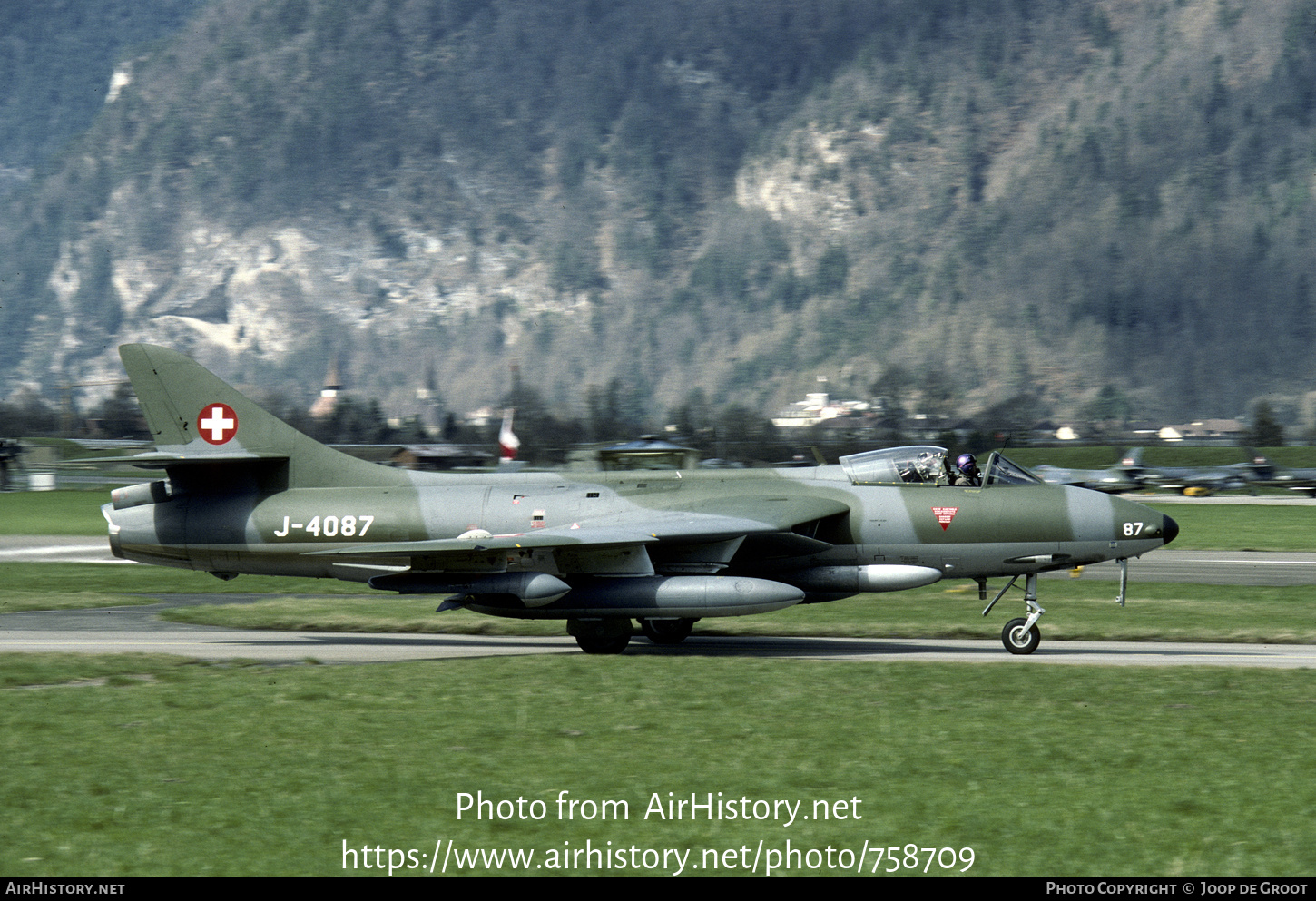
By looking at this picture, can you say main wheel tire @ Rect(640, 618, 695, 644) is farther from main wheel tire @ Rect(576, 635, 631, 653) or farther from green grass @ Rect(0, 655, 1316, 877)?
green grass @ Rect(0, 655, 1316, 877)

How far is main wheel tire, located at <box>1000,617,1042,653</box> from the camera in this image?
734 inches

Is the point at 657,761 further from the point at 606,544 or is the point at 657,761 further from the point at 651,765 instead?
the point at 606,544

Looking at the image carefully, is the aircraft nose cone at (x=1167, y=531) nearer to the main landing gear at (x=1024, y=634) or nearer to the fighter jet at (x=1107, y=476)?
the main landing gear at (x=1024, y=634)

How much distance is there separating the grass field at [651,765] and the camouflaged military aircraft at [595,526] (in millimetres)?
1523

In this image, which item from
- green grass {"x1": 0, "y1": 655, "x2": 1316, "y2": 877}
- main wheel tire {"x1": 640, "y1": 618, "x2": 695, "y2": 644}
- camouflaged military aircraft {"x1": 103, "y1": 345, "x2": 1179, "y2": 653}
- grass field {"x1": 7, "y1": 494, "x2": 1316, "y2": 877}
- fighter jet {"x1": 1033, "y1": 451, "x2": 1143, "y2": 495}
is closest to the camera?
grass field {"x1": 7, "y1": 494, "x2": 1316, "y2": 877}

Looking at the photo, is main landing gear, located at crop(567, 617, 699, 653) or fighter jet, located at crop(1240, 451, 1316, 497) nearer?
main landing gear, located at crop(567, 617, 699, 653)

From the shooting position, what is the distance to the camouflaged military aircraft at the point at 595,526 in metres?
18.5

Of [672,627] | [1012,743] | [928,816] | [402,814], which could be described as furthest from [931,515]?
[402,814]

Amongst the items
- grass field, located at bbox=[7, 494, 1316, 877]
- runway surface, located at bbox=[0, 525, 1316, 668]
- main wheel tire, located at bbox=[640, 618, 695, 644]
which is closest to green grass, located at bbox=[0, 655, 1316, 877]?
grass field, located at bbox=[7, 494, 1316, 877]

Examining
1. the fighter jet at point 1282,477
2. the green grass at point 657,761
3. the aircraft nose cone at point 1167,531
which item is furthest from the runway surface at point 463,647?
the fighter jet at point 1282,477

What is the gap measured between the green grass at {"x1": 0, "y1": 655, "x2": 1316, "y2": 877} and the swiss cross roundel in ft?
17.2

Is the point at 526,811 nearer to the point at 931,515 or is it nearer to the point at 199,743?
the point at 199,743

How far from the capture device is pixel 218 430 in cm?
2108

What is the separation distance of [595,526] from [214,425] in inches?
250
